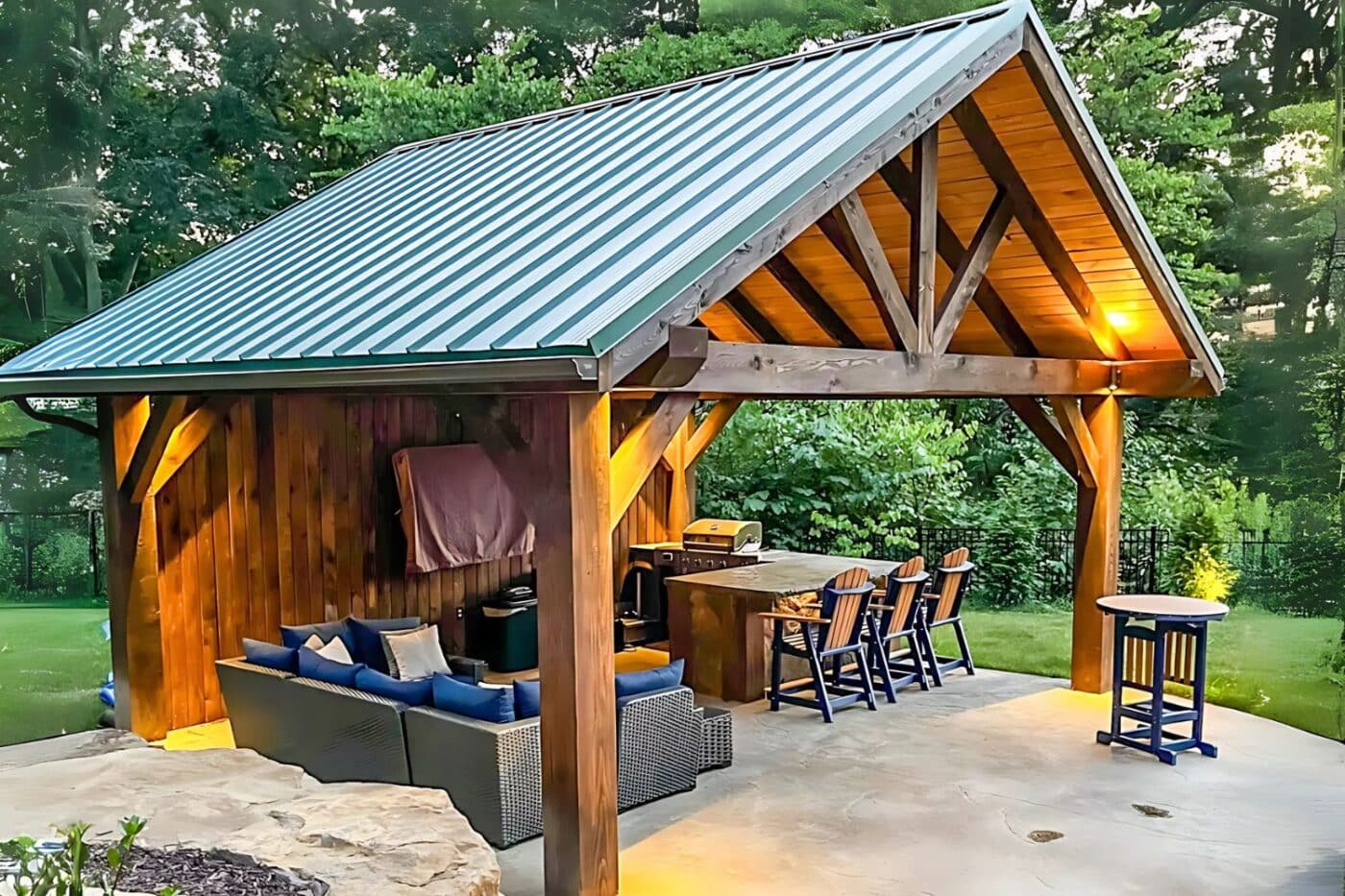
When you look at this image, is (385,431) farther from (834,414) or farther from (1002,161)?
(834,414)

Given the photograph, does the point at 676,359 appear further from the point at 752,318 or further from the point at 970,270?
the point at 752,318

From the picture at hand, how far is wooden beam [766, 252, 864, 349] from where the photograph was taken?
8.45 meters

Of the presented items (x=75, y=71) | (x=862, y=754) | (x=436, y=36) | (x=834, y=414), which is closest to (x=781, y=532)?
(x=834, y=414)

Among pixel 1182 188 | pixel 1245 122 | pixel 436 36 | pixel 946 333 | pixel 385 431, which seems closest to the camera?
pixel 946 333

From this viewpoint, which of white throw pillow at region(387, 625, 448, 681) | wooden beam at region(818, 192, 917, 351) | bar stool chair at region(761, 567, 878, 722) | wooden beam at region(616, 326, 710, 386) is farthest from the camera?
bar stool chair at region(761, 567, 878, 722)

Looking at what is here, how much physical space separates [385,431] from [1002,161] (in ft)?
15.9

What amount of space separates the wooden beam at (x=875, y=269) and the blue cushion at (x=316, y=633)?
3.85m

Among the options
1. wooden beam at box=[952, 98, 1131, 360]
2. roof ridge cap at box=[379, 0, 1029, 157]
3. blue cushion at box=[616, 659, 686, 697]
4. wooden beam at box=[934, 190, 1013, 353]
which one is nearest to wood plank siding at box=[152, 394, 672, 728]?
roof ridge cap at box=[379, 0, 1029, 157]

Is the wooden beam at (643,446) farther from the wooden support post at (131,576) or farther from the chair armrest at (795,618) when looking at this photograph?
the wooden support post at (131,576)

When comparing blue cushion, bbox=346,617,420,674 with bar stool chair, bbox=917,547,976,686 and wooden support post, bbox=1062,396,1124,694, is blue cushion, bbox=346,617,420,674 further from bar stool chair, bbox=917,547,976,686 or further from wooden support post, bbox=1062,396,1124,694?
wooden support post, bbox=1062,396,1124,694

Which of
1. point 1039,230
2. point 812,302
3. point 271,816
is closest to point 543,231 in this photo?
point 271,816

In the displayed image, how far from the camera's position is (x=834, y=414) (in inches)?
527

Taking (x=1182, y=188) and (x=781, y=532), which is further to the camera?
(x=1182, y=188)

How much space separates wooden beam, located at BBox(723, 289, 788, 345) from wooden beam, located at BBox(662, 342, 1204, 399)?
109 inches
